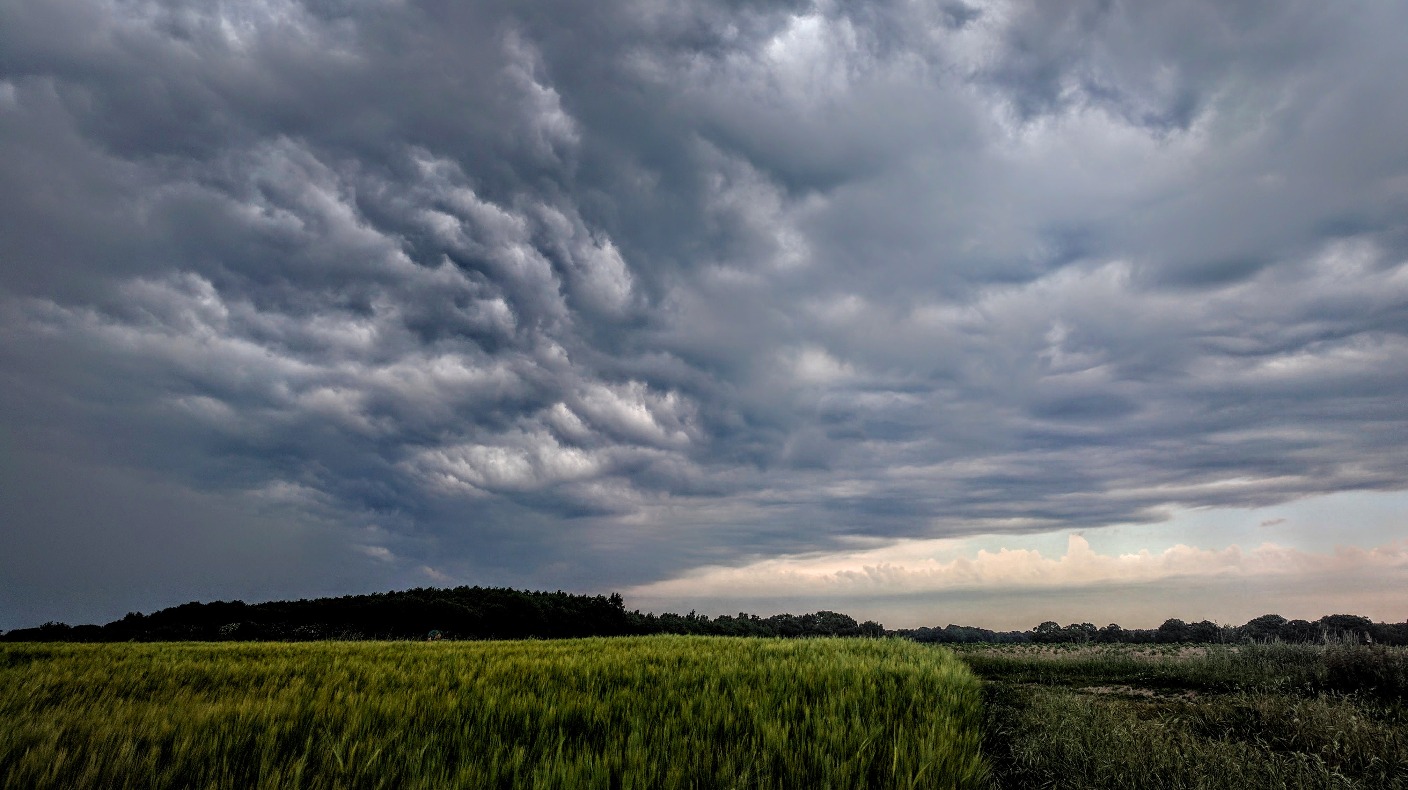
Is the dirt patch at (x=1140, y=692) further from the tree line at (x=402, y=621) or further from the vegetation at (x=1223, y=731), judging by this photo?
the tree line at (x=402, y=621)

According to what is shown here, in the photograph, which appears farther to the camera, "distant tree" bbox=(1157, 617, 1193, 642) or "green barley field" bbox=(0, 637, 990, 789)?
"distant tree" bbox=(1157, 617, 1193, 642)

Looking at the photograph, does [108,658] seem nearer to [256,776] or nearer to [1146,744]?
[256,776]

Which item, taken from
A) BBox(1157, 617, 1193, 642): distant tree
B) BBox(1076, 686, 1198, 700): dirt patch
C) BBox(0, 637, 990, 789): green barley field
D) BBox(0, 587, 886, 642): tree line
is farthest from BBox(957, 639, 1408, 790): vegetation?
BBox(1157, 617, 1193, 642): distant tree

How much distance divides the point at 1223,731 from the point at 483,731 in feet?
40.6

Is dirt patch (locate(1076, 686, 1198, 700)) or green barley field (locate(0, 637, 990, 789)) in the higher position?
green barley field (locate(0, 637, 990, 789))

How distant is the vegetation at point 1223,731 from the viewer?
6.48 metres

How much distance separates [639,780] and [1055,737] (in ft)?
21.4

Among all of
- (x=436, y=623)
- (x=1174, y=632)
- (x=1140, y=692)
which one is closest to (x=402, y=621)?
(x=436, y=623)

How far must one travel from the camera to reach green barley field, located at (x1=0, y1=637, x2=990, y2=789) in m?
3.80

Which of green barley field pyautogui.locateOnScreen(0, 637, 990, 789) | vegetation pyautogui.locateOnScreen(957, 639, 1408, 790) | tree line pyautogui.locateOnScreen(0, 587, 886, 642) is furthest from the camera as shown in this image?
tree line pyautogui.locateOnScreen(0, 587, 886, 642)

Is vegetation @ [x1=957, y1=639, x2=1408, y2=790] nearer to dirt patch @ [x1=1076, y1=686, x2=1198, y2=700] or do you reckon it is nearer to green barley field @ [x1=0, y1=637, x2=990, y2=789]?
dirt patch @ [x1=1076, y1=686, x2=1198, y2=700]

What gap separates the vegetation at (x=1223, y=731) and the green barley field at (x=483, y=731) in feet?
3.74

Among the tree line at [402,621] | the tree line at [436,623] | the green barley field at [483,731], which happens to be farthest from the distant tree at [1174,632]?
the green barley field at [483,731]

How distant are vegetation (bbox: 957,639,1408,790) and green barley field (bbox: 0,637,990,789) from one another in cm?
114
